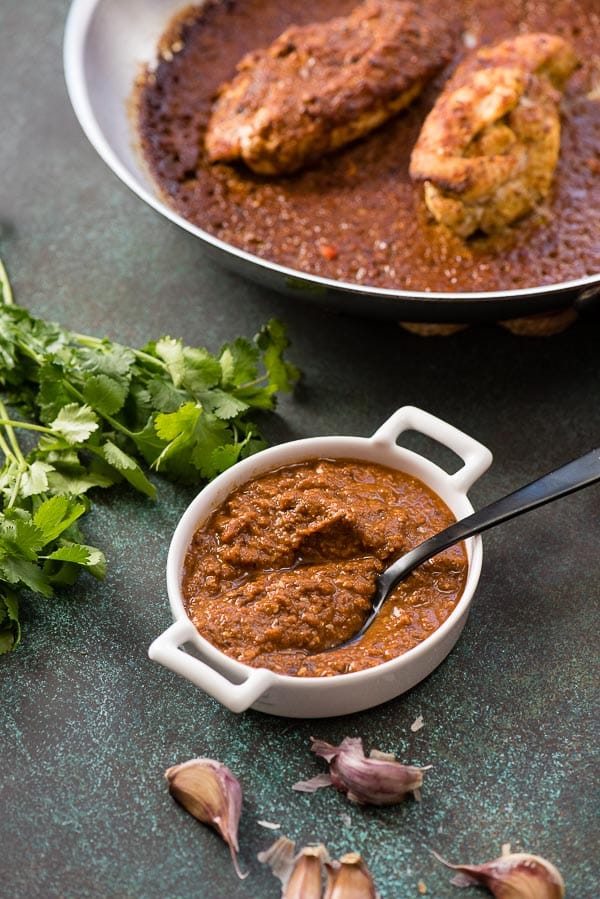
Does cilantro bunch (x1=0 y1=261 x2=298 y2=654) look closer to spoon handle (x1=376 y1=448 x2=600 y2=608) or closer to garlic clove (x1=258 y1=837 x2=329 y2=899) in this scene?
spoon handle (x1=376 y1=448 x2=600 y2=608)

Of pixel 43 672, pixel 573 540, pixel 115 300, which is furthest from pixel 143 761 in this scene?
pixel 115 300

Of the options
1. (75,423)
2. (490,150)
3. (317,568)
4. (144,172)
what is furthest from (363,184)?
(317,568)

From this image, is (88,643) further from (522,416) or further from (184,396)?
(522,416)

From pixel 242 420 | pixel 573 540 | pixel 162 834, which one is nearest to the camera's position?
pixel 162 834

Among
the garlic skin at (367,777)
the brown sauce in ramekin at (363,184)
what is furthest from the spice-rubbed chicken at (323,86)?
the garlic skin at (367,777)

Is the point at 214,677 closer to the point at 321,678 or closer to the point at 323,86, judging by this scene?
the point at 321,678

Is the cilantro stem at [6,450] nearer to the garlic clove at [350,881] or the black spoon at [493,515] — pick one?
the black spoon at [493,515]
